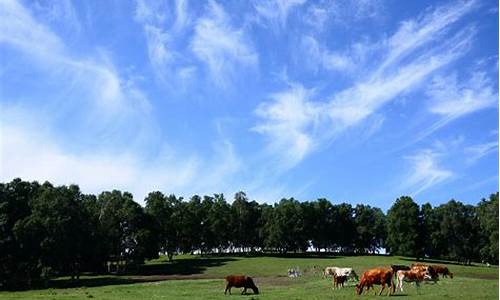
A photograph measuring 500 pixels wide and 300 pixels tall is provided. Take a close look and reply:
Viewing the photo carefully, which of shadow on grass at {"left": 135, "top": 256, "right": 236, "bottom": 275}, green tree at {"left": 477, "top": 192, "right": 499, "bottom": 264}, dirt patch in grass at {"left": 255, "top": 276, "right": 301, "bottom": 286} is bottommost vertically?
dirt patch in grass at {"left": 255, "top": 276, "right": 301, "bottom": 286}

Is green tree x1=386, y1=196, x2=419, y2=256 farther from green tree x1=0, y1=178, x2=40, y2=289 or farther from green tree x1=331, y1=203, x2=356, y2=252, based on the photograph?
green tree x1=0, y1=178, x2=40, y2=289

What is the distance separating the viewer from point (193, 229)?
14062 centimetres

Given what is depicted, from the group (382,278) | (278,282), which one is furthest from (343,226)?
(382,278)

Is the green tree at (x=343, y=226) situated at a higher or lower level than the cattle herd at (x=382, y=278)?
higher

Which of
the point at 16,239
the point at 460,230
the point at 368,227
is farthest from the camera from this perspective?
the point at 368,227

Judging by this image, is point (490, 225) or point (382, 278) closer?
point (382, 278)

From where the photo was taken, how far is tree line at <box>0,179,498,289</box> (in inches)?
3024

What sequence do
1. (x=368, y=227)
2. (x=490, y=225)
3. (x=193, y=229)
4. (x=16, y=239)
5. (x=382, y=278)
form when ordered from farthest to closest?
(x=368, y=227)
(x=193, y=229)
(x=490, y=225)
(x=16, y=239)
(x=382, y=278)

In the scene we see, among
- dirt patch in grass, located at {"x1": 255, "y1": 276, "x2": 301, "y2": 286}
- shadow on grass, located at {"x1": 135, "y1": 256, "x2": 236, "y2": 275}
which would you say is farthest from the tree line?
dirt patch in grass, located at {"x1": 255, "y1": 276, "x2": 301, "y2": 286}

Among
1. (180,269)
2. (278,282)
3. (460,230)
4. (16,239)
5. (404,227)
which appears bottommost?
(278,282)

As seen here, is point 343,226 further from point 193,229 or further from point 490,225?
point 490,225

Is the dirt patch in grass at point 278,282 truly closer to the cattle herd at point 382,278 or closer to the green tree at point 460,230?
the cattle herd at point 382,278

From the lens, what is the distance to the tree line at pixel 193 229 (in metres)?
76.8

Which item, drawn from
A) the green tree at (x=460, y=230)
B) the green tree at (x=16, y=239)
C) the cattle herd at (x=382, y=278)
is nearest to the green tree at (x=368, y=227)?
the green tree at (x=460, y=230)
